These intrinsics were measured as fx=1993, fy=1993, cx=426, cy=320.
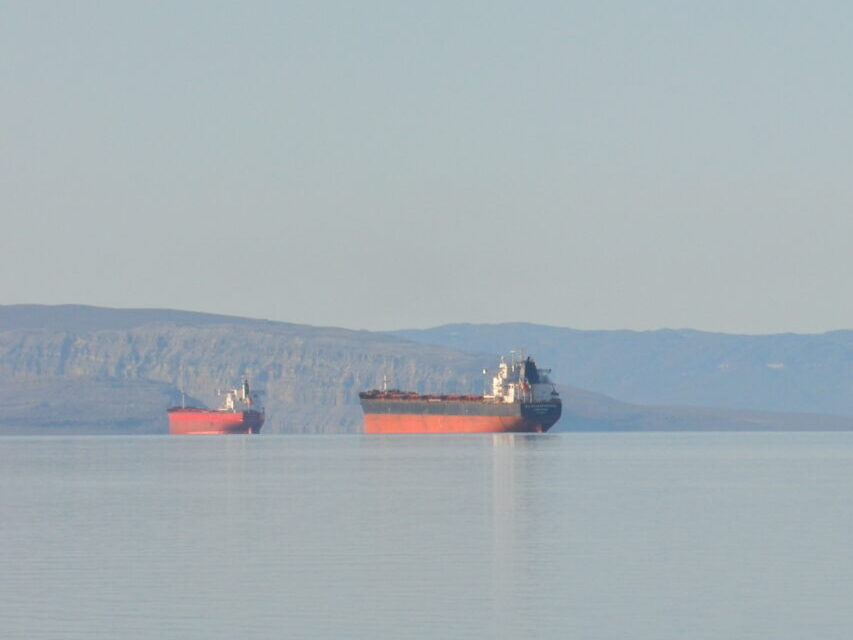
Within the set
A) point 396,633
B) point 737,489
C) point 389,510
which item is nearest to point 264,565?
point 396,633

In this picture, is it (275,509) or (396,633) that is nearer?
(396,633)

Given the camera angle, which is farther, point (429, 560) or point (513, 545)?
point (513, 545)

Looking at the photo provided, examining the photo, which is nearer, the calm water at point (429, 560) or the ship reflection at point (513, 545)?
the calm water at point (429, 560)

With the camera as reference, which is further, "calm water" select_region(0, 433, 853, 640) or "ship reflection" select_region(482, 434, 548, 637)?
"ship reflection" select_region(482, 434, 548, 637)

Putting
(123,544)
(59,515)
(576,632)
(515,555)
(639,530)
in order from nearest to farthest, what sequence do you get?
(576,632) → (515,555) → (123,544) → (639,530) → (59,515)

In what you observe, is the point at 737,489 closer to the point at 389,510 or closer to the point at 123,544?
the point at 389,510

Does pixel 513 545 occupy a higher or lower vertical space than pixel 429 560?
higher

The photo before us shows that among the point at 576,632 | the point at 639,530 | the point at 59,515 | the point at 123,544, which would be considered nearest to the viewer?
the point at 576,632
